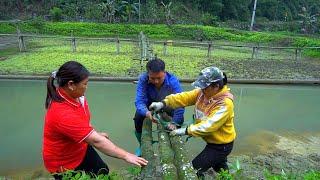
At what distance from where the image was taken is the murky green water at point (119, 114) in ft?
21.7

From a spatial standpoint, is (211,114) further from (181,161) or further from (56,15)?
(56,15)

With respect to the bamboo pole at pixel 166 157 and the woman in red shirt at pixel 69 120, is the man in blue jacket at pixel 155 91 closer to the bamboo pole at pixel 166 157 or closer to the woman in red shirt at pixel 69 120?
the bamboo pole at pixel 166 157

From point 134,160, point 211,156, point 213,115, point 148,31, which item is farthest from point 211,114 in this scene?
point 148,31

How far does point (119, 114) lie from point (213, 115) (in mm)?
5249

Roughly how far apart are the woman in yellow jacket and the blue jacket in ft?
1.60

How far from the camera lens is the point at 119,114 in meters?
8.46

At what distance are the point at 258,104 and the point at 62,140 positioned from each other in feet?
24.7

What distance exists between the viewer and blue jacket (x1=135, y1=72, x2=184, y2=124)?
4.38 m

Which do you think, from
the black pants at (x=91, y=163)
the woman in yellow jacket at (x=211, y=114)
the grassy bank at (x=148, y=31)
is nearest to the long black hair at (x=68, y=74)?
the black pants at (x=91, y=163)

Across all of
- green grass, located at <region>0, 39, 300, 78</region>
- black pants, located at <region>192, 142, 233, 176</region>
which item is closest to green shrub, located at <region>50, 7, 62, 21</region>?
green grass, located at <region>0, 39, 300, 78</region>

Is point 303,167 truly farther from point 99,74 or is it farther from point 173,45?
point 173,45

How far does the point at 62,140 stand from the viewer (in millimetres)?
2947

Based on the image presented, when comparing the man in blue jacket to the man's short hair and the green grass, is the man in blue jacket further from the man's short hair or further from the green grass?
the green grass

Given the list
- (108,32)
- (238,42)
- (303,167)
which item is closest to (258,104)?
(303,167)
